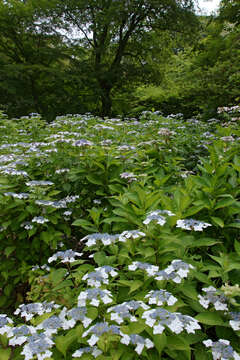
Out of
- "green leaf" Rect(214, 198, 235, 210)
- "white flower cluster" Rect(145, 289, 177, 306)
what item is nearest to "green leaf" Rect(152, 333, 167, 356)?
"white flower cluster" Rect(145, 289, 177, 306)

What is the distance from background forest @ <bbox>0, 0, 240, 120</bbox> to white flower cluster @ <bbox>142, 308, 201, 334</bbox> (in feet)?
23.4

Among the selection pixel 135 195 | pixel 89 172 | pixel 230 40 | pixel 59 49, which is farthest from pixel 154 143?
pixel 59 49

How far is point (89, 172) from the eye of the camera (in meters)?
2.81

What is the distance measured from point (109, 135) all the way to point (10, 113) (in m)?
7.54

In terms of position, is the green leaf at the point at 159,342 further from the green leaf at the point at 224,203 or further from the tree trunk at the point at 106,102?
the tree trunk at the point at 106,102

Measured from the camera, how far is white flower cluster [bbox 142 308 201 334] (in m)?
1.14

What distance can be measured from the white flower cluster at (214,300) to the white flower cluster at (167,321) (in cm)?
16

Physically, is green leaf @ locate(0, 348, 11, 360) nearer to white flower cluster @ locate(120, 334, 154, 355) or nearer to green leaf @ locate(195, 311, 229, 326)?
white flower cluster @ locate(120, 334, 154, 355)

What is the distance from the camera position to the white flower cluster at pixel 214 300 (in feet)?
4.39

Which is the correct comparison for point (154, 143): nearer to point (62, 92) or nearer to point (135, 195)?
point (135, 195)

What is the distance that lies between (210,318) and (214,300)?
95 mm

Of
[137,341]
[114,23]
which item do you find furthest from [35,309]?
[114,23]

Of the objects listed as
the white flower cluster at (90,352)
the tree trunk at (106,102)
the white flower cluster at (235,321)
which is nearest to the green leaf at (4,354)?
the white flower cluster at (90,352)

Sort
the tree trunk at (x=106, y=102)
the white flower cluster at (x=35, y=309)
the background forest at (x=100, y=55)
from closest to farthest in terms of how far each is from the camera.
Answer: the white flower cluster at (x=35, y=309)
the background forest at (x=100, y=55)
the tree trunk at (x=106, y=102)
